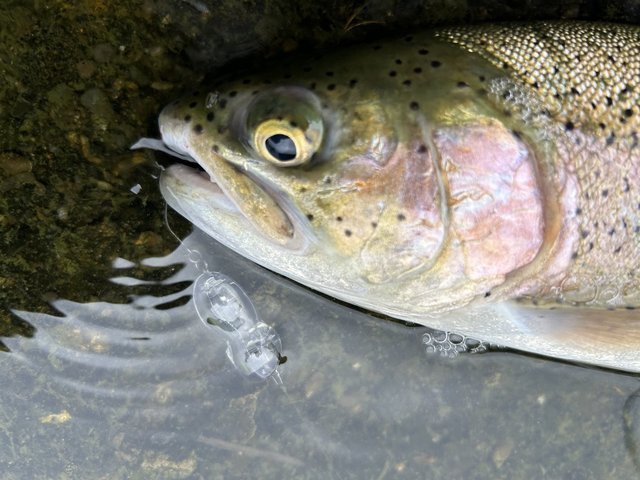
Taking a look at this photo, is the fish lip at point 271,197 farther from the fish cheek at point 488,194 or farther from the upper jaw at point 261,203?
the fish cheek at point 488,194

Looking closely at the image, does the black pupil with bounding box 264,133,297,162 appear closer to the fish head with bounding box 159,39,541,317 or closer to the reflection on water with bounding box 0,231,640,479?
the fish head with bounding box 159,39,541,317

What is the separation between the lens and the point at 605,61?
1.93 m

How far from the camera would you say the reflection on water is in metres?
2.23

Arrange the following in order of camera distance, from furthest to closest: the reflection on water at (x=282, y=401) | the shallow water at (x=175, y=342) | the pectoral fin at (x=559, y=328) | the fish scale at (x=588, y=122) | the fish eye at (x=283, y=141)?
1. the reflection on water at (x=282, y=401)
2. the shallow water at (x=175, y=342)
3. the pectoral fin at (x=559, y=328)
4. the fish scale at (x=588, y=122)
5. the fish eye at (x=283, y=141)

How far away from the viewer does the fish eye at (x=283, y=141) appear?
5.35 feet

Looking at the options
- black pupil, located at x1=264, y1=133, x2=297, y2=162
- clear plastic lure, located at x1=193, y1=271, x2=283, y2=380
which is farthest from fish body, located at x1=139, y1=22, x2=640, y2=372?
clear plastic lure, located at x1=193, y1=271, x2=283, y2=380

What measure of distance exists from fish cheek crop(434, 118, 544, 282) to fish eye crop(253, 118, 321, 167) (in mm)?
385

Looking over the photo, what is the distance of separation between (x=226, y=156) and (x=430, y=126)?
609 mm

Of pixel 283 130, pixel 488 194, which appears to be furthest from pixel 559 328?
pixel 283 130

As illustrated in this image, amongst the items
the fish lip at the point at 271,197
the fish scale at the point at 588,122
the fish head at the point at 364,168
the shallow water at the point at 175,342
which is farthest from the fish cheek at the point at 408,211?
the shallow water at the point at 175,342

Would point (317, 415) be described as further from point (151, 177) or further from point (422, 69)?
point (422, 69)

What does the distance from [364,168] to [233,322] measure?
0.92m

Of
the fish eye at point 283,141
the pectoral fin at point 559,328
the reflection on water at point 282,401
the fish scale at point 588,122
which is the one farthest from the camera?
the reflection on water at point 282,401

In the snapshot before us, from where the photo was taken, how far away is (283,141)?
164 cm
